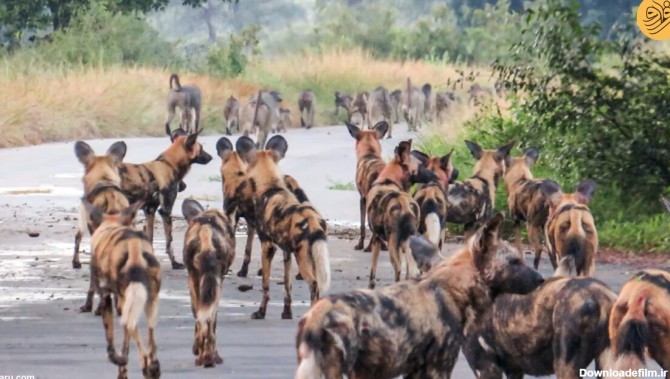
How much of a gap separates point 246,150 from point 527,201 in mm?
2563

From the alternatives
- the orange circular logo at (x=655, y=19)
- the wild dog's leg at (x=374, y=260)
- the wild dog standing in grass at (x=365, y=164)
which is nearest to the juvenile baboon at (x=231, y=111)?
the orange circular logo at (x=655, y=19)

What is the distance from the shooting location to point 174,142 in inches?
517

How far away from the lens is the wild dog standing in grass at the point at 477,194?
508 inches

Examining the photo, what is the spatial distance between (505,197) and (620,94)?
1.95 metres

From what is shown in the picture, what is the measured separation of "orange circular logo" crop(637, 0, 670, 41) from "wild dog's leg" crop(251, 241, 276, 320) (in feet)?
19.1

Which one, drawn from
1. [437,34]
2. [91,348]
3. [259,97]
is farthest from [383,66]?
[91,348]

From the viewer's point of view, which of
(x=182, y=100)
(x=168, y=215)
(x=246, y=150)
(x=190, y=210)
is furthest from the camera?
(x=182, y=100)

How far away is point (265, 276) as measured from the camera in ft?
33.1

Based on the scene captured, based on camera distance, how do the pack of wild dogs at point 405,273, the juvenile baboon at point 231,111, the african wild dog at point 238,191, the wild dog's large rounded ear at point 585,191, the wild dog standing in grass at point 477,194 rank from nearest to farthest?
1. the pack of wild dogs at point 405,273
2. the wild dog's large rounded ear at point 585,191
3. the african wild dog at point 238,191
4. the wild dog standing in grass at point 477,194
5. the juvenile baboon at point 231,111

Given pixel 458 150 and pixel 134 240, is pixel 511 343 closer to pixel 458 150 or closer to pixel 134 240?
pixel 134 240

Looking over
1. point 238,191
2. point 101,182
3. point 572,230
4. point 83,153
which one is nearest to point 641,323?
point 572,230

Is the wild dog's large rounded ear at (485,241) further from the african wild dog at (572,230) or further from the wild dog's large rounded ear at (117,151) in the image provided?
the wild dog's large rounded ear at (117,151)

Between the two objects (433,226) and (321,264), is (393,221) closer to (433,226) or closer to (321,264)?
(433,226)

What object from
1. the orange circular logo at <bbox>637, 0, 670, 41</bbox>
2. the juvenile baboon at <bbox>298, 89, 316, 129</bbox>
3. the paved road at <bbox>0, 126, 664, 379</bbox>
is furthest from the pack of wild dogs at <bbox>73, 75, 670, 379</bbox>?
the juvenile baboon at <bbox>298, 89, 316, 129</bbox>
